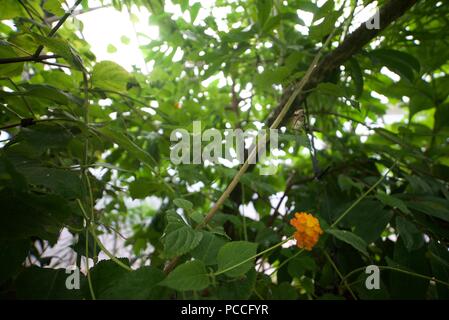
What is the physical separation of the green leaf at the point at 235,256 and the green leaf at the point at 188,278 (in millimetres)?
19

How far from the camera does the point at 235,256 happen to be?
10.7 inches

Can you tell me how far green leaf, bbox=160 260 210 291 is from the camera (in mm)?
243

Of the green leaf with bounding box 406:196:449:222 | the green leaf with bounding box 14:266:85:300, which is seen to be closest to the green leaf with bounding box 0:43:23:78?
the green leaf with bounding box 14:266:85:300

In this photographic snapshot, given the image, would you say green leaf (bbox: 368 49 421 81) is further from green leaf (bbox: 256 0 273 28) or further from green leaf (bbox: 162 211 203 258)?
green leaf (bbox: 162 211 203 258)

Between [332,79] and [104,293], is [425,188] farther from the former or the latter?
[104,293]

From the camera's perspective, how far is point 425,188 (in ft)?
1.66

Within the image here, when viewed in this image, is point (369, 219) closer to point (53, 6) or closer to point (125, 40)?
point (53, 6)

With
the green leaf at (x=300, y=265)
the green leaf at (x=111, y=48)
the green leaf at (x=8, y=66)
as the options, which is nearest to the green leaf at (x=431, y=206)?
the green leaf at (x=300, y=265)

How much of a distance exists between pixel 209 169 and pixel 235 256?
1.50 ft

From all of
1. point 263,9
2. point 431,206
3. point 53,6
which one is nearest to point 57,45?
point 53,6

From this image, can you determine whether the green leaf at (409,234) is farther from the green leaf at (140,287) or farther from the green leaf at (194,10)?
the green leaf at (194,10)

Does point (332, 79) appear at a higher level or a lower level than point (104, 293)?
higher
